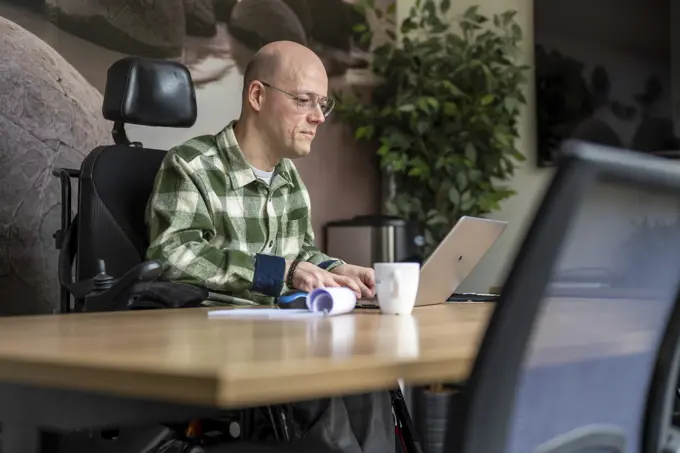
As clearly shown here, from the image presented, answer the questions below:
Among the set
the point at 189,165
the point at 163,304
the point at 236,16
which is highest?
the point at 236,16

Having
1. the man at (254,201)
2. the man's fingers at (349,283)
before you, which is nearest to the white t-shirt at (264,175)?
the man at (254,201)

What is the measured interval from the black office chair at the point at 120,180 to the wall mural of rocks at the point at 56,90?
0.52 m

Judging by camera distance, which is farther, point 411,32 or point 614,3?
point 411,32

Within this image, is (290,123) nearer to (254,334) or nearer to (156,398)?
(254,334)

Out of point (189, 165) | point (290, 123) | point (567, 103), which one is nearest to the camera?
point (189, 165)

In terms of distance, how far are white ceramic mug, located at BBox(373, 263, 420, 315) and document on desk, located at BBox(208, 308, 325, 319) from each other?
12 centimetres

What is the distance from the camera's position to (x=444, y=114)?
3799mm

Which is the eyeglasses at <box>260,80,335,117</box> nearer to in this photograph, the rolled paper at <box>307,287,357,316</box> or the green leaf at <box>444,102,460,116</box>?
the rolled paper at <box>307,287,357,316</box>

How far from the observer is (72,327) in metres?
1.30

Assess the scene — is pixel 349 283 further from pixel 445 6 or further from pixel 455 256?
pixel 445 6

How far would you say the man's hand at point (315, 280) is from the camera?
1.75 meters

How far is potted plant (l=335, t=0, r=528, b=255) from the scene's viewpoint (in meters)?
3.70

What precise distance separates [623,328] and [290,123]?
1614 mm

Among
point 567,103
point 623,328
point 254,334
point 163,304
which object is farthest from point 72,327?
point 567,103
